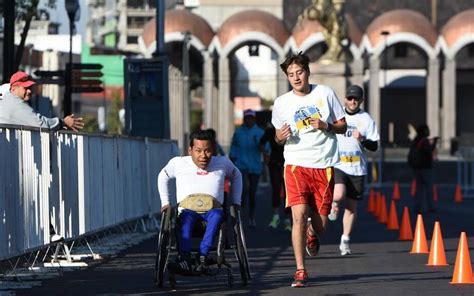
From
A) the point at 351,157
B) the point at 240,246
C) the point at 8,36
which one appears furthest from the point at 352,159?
the point at 8,36

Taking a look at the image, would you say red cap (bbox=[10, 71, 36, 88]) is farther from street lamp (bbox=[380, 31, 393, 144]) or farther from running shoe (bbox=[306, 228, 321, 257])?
street lamp (bbox=[380, 31, 393, 144])

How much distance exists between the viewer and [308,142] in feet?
44.4

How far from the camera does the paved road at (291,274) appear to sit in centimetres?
1293

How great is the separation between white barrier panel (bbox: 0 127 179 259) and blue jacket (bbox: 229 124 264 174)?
2.17 metres

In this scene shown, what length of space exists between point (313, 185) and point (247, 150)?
465 inches

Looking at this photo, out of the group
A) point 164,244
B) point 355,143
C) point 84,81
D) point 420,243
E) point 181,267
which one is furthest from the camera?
point 84,81

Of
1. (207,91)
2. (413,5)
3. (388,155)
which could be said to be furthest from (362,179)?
(413,5)

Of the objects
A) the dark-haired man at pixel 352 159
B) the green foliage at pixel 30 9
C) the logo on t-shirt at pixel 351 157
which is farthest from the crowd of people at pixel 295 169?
the green foliage at pixel 30 9

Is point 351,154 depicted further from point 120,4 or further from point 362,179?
point 120,4

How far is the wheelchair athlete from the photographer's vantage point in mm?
12961

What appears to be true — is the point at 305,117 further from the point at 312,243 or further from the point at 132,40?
the point at 132,40

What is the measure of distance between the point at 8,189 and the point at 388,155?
2473 inches

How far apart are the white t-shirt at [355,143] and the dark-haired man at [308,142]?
156 inches

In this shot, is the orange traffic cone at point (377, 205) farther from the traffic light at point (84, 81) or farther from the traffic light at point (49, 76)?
the traffic light at point (49, 76)
